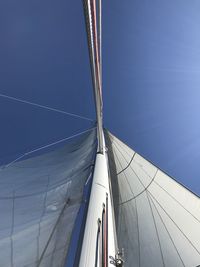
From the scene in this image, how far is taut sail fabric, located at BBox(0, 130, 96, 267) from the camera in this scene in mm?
2631

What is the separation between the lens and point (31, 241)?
2768 mm

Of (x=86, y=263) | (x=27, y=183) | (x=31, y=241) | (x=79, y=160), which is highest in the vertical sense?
(x=79, y=160)

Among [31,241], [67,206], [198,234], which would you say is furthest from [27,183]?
[198,234]

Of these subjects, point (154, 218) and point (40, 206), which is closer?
point (40, 206)

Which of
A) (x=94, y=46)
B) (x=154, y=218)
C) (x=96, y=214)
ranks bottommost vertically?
(x=96, y=214)

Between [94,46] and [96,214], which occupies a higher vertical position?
[94,46]

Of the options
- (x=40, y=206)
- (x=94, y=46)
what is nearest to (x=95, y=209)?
(x=40, y=206)

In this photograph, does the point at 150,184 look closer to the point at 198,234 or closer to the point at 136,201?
the point at 136,201

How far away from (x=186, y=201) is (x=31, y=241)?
2574 millimetres

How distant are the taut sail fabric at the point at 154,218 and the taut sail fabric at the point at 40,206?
908 millimetres

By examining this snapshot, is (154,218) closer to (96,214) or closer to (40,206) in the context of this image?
(40,206)

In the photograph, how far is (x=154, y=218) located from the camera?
438 cm

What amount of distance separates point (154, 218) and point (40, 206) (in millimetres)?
1878

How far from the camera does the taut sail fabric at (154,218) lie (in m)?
4.03
